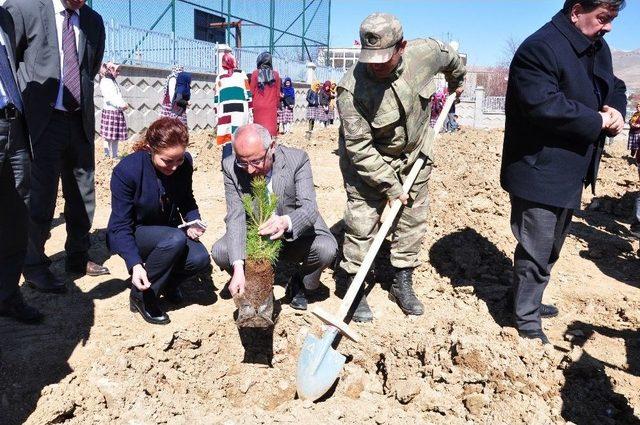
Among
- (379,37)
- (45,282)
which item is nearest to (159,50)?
(45,282)

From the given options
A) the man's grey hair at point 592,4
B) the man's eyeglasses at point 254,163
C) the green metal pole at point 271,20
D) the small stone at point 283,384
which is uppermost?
the green metal pole at point 271,20

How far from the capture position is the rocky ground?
2436 millimetres

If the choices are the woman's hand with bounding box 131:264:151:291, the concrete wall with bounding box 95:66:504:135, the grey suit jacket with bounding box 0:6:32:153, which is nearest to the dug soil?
the woman's hand with bounding box 131:264:151:291

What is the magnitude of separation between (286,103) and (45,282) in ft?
33.5

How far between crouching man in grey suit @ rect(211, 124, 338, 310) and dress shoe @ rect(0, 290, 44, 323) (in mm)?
1122

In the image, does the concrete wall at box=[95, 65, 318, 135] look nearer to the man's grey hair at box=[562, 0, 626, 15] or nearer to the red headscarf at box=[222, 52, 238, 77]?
the red headscarf at box=[222, 52, 238, 77]

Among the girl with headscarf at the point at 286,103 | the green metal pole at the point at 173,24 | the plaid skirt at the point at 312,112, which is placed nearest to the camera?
the girl with headscarf at the point at 286,103

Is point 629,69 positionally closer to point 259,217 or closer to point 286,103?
point 286,103

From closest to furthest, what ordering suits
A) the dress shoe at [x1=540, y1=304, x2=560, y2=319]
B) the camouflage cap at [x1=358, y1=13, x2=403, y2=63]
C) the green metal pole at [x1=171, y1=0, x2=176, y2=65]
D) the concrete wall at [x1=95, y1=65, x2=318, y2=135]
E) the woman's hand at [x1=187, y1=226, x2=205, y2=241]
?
the camouflage cap at [x1=358, y1=13, x2=403, y2=63], the woman's hand at [x1=187, y1=226, x2=205, y2=241], the dress shoe at [x1=540, y1=304, x2=560, y2=319], the concrete wall at [x1=95, y1=65, x2=318, y2=135], the green metal pole at [x1=171, y1=0, x2=176, y2=65]

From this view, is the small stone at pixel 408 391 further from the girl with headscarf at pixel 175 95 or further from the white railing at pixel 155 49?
the white railing at pixel 155 49

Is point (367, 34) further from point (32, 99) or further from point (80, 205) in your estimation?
point (80, 205)

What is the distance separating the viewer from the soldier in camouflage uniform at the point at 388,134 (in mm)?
2891

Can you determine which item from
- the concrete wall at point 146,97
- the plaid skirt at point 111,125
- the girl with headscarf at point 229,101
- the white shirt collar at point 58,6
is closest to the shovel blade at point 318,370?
the white shirt collar at point 58,6

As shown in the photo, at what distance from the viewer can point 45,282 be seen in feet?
11.6
